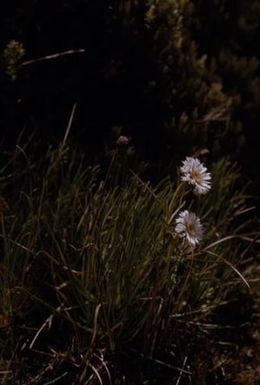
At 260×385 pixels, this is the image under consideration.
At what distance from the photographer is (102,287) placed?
130 inches

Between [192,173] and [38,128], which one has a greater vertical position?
[192,173]

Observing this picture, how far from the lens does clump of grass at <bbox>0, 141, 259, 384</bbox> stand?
3305 mm

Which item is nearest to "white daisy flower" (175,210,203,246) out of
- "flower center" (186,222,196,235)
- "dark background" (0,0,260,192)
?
"flower center" (186,222,196,235)

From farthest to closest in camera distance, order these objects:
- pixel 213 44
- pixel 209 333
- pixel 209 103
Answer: pixel 213 44, pixel 209 103, pixel 209 333

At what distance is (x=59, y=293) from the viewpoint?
10.9 feet

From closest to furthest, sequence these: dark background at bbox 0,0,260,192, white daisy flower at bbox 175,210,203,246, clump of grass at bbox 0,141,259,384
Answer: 1. white daisy flower at bbox 175,210,203,246
2. clump of grass at bbox 0,141,259,384
3. dark background at bbox 0,0,260,192

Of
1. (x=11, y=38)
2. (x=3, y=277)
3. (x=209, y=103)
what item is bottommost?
(x=3, y=277)

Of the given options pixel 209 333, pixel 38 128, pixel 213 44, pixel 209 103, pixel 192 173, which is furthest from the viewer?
pixel 213 44

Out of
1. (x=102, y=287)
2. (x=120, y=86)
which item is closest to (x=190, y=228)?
(x=102, y=287)

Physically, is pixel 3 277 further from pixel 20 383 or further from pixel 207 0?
pixel 207 0

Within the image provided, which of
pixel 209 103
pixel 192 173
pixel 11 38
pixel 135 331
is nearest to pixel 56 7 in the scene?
pixel 11 38

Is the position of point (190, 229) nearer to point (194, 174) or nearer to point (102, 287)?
point (194, 174)

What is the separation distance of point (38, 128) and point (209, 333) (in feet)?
4.02

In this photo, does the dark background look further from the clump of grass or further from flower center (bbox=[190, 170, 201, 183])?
flower center (bbox=[190, 170, 201, 183])
